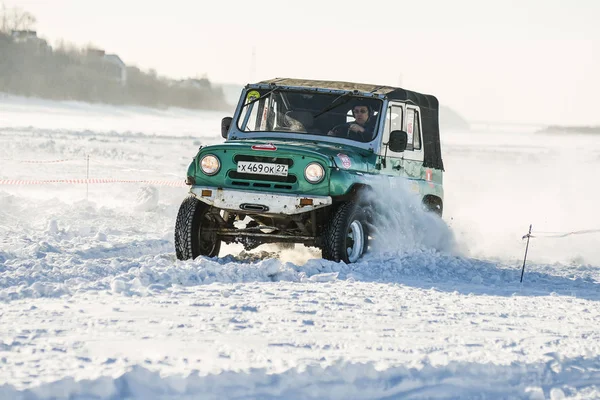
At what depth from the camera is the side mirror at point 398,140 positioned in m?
10.3

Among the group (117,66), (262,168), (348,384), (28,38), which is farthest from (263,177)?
(117,66)

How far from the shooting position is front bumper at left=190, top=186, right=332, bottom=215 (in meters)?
9.38

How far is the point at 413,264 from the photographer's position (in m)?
10.0

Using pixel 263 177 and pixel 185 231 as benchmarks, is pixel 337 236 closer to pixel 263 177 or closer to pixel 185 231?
pixel 263 177

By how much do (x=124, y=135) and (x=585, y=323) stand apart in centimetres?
3815

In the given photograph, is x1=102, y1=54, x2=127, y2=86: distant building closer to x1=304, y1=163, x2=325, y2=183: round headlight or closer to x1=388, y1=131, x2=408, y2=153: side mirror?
x1=388, y1=131, x2=408, y2=153: side mirror

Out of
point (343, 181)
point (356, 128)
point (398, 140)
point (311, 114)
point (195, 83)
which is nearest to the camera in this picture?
point (343, 181)

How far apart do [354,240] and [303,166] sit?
961mm

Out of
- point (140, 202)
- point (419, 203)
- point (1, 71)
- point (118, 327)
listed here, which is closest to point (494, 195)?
point (140, 202)

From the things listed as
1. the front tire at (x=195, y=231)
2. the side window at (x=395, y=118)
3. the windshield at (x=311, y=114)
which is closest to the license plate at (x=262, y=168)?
the front tire at (x=195, y=231)

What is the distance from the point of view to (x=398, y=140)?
10.3 meters

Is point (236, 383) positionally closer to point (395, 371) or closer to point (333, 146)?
point (395, 371)

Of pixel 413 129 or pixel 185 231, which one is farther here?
pixel 413 129

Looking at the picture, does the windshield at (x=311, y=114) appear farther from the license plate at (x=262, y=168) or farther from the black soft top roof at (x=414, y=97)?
the license plate at (x=262, y=168)
